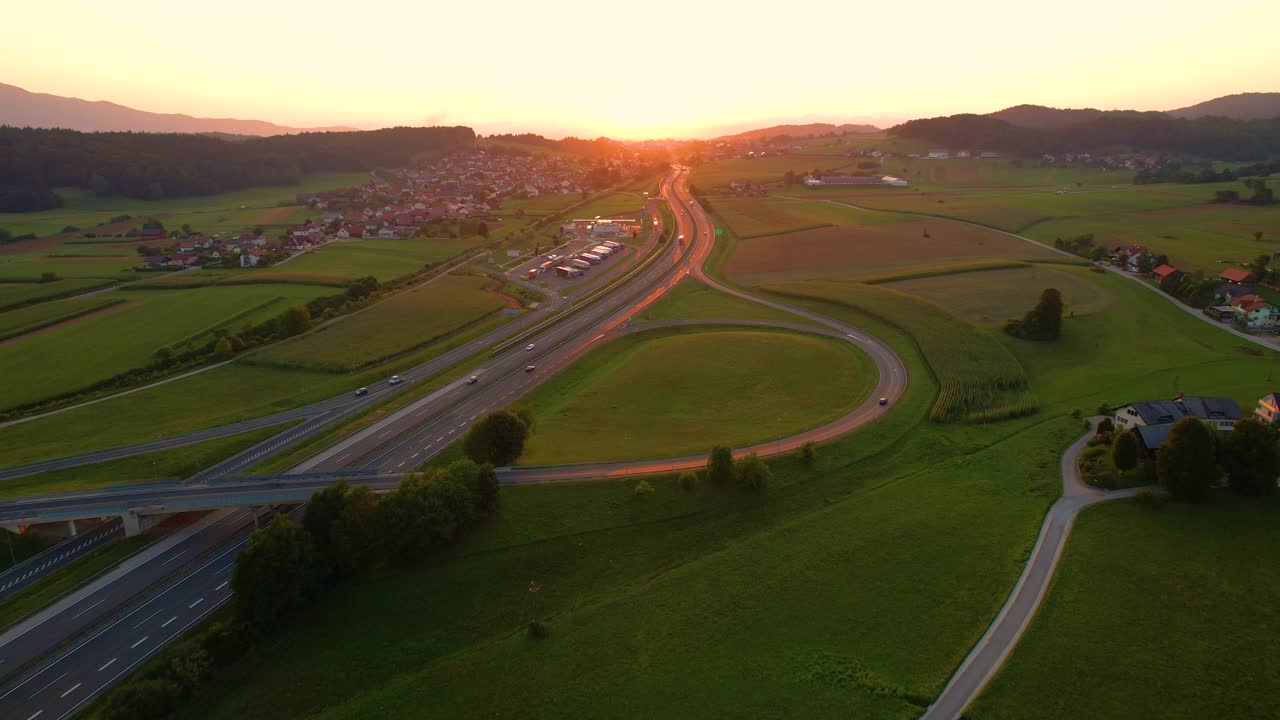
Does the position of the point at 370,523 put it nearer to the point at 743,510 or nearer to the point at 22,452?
the point at 743,510

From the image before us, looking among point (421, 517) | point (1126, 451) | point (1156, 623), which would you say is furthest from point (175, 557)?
point (1126, 451)

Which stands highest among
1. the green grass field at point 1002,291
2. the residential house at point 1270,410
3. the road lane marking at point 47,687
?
the green grass field at point 1002,291

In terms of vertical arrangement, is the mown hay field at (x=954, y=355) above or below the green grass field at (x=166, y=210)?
below

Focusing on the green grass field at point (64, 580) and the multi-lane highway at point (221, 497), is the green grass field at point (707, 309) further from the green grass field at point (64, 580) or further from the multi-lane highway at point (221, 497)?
the green grass field at point (64, 580)

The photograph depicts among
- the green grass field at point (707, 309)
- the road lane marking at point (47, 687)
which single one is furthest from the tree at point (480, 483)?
the green grass field at point (707, 309)

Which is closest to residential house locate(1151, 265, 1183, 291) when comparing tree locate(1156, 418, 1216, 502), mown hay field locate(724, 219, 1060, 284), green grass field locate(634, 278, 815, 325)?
mown hay field locate(724, 219, 1060, 284)

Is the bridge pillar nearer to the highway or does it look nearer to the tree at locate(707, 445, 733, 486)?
the highway

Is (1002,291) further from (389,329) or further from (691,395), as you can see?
(389,329)
